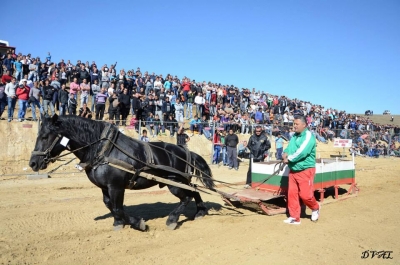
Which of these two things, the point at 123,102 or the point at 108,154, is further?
the point at 123,102

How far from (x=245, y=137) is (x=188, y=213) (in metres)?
12.4

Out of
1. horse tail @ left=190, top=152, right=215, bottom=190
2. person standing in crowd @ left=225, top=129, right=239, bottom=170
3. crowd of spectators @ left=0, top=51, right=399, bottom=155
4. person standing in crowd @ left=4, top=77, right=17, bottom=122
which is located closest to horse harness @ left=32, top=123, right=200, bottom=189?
horse tail @ left=190, top=152, right=215, bottom=190

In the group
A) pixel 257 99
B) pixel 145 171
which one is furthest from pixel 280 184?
pixel 257 99

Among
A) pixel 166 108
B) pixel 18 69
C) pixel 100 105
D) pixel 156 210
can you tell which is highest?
pixel 18 69

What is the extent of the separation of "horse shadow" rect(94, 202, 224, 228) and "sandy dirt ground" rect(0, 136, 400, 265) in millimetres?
22

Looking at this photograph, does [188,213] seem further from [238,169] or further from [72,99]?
[72,99]

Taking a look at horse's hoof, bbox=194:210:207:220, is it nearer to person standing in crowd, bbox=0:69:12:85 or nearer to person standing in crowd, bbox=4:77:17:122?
person standing in crowd, bbox=4:77:17:122

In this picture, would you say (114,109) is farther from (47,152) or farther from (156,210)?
(47,152)

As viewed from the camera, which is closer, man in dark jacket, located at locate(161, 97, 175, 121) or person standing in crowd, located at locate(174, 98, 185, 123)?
man in dark jacket, located at locate(161, 97, 175, 121)

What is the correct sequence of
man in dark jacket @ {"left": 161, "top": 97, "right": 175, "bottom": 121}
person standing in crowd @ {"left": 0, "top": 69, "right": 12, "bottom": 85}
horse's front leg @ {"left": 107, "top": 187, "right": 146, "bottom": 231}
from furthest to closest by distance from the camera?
man in dark jacket @ {"left": 161, "top": 97, "right": 175, "bottom": 121} < person standing in crowd @ {"left": 0, "top": 69, "right": 12, "bottom": 85} < horse's front leg @ {"left": 107, "top": 187, "right": 146, "bottom": 231}

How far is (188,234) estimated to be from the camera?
18.5 feet

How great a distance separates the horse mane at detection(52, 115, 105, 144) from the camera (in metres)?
5.45

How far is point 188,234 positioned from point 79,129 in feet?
8.57

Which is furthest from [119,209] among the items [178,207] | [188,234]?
[188,234]
